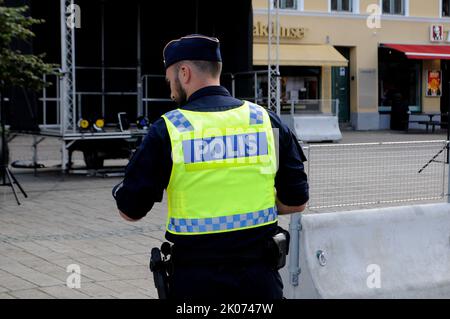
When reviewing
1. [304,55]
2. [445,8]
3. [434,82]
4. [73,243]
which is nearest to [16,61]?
[73,243]

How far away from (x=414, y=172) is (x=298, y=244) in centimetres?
226

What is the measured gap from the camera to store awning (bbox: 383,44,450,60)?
3253 centimetres

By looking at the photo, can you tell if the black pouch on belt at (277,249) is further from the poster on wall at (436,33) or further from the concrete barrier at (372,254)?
the poster on wall at (436,33)

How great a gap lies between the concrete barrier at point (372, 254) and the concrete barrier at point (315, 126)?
19.1 m

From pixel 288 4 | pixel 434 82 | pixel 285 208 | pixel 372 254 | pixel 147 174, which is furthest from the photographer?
pixel 434 82

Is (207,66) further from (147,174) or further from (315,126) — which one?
(315,126)

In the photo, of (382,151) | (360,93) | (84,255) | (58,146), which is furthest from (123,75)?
(360,93)

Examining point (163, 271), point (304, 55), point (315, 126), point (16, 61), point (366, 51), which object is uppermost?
point (366, 51)

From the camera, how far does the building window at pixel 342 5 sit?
3269cm

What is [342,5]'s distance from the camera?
32.9 metres

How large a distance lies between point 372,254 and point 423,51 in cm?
2851
